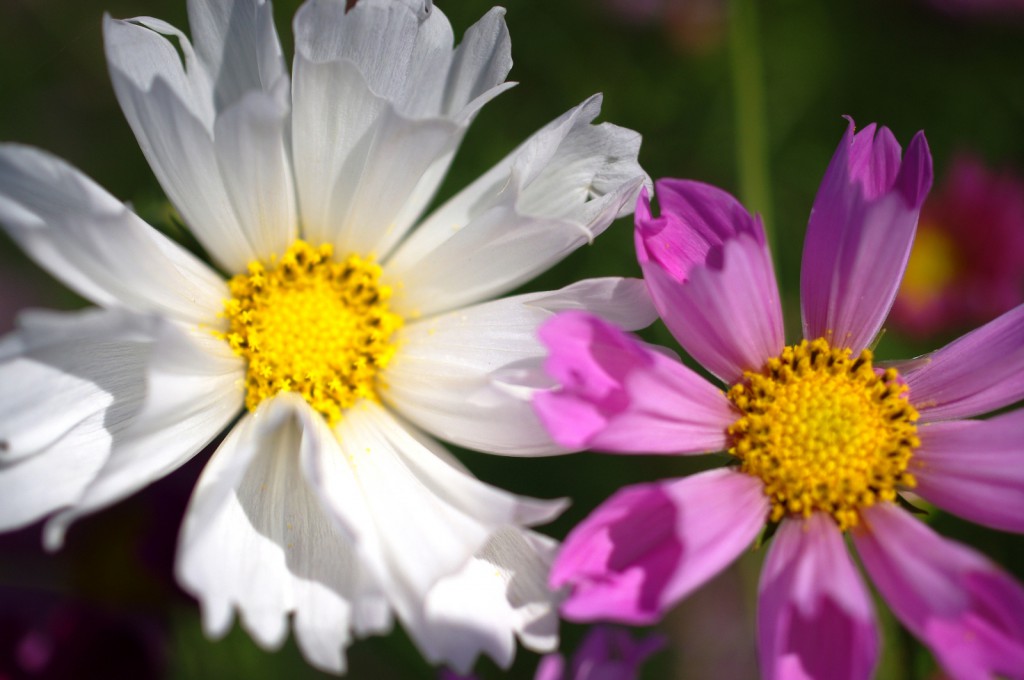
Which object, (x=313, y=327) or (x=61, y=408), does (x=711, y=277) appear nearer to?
(x=313, y=327)

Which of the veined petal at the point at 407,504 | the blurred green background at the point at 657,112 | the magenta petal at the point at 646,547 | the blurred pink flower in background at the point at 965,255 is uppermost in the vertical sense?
the veined petal at the point at 407,504

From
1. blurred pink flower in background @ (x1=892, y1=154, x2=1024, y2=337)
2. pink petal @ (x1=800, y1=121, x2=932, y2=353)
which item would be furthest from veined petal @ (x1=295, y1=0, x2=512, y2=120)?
blurred pink flower in background @ (x1=892, y1=154, x2=1024, y2=337)

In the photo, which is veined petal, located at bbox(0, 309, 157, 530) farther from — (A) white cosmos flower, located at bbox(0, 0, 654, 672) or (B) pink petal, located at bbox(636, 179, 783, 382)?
(B) pink petal, located at bbox(636, 179, 783, 382)

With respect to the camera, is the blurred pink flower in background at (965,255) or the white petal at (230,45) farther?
the blurred pink flower in background at (965,255)

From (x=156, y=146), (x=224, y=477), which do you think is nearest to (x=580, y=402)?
(x=224, y=477)

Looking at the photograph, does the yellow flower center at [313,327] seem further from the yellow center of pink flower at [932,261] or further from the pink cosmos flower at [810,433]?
the yellow center of pink flower at [932,261]

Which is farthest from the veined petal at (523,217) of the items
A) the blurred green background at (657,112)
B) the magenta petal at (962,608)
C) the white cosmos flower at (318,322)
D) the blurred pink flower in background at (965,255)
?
the blurred pink flower in background at (965,255)

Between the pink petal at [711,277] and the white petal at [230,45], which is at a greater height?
the white petal at [230,45]
